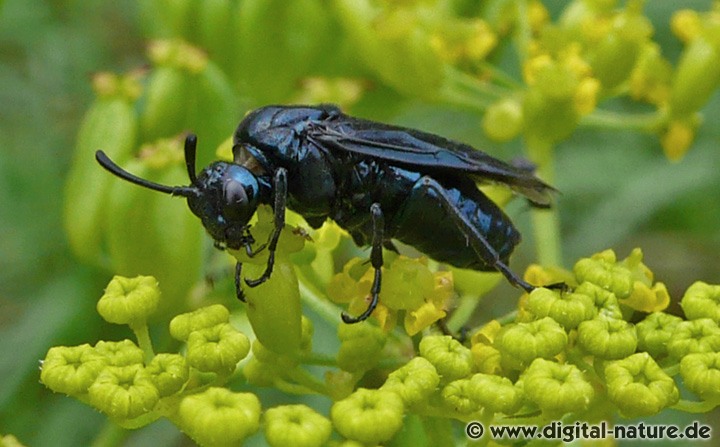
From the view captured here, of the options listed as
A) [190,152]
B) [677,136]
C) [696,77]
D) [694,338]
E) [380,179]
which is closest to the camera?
[694,338]

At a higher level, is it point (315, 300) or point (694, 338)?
point (315, 300)

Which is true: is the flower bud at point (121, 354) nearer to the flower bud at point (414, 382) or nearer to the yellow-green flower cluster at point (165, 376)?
the yellow-green flower cluster at point (165, 376)

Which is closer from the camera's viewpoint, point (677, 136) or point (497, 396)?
point (497, 396)

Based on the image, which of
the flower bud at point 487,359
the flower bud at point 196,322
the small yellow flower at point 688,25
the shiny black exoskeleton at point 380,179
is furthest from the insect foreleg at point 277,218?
the small yellow flower at point 688,25

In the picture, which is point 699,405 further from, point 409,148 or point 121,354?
point 121,354

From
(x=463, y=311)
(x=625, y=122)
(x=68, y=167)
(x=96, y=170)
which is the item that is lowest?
(x=463, y=311)

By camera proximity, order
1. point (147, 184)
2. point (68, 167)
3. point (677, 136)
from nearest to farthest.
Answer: point (147, 184)
point (677, 136)
point (68, 167)

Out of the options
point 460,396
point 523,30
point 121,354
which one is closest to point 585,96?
point 523,30

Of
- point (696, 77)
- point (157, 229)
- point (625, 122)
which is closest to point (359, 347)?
point (157, 229)
